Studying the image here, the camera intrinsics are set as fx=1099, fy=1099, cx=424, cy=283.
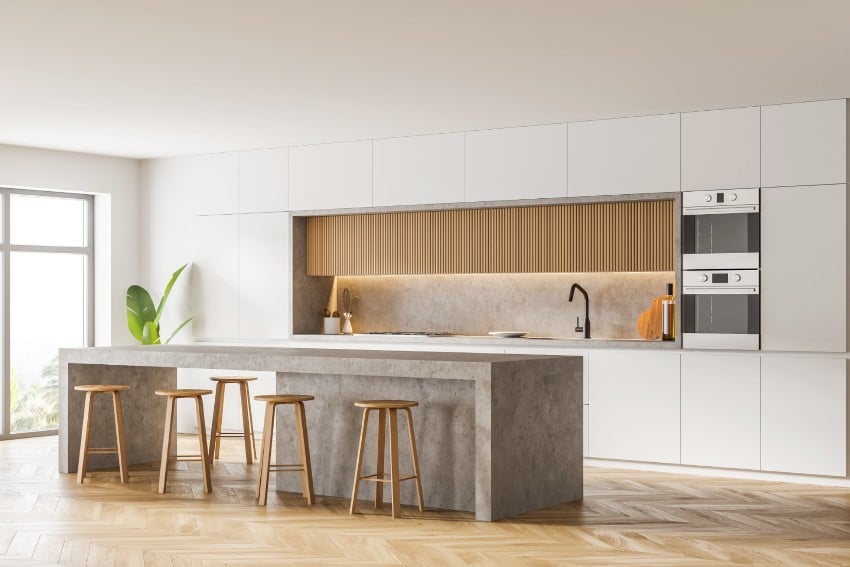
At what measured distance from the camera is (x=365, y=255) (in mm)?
9234

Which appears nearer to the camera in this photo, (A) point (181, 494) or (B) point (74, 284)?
(A) point (181, 494)

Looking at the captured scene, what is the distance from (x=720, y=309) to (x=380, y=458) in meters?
2.74

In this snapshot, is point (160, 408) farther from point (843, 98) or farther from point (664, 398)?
point (843, 98)

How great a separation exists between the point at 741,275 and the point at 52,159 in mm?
5875

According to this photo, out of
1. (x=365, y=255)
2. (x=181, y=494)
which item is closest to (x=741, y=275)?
(x=365, y=255)

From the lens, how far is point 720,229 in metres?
7.44

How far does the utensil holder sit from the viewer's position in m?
9.46

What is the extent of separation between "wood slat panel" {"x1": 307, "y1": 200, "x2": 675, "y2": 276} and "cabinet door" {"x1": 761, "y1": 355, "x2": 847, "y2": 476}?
3.76 ft

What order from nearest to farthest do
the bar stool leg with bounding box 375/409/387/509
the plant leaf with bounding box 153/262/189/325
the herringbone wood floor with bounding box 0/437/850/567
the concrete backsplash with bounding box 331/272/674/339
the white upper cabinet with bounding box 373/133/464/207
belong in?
the herringbone wood floor with bounding box 0/437/850/567 → the bar stool leg with bounding box 375/409/387/509 → the concrete backsplash with bounding box 331/272/674/339 → the white upper cabinet with bounding box 373/133/464/207 → the plant leaf with bounding box 153/262/189/325

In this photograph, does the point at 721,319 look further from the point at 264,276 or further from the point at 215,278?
the point at 215,278

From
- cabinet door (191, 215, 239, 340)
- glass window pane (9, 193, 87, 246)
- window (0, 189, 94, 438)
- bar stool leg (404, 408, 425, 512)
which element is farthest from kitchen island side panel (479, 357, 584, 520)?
glass window pane (9, 193, 87, 246)

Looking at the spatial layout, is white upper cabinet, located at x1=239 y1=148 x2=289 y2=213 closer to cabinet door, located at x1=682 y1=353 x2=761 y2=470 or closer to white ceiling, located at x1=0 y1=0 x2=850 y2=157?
white ceiling, located at x1=0 y1=0 x2=850 y2=157

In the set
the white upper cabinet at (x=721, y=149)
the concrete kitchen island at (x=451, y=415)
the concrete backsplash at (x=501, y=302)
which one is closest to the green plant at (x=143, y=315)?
the concrete backsplash at (x=501, y=302)

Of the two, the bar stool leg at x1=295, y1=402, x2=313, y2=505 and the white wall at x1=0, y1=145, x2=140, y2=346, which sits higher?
the white wall at x1=0, y1=145, x2=140, y2=346
